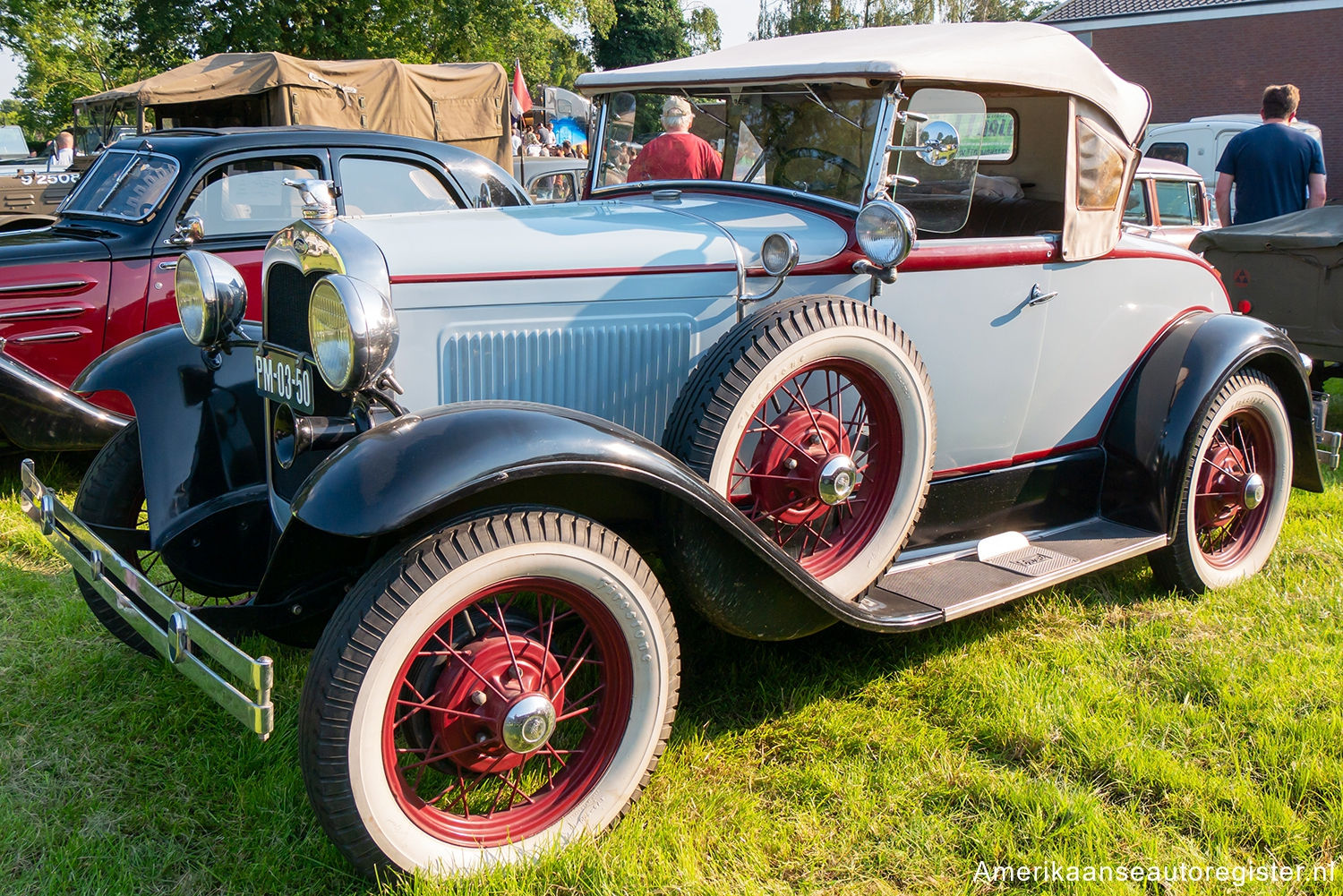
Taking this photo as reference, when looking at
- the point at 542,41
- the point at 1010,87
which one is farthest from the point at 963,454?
the point at 542,41

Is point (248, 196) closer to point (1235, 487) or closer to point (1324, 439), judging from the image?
point (1235, 487)

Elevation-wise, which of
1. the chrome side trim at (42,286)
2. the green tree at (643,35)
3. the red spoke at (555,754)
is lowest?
the red spoke at (555,754)

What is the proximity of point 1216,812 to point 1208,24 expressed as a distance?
1096 inches

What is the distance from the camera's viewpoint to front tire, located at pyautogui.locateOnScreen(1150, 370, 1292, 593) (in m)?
3.61

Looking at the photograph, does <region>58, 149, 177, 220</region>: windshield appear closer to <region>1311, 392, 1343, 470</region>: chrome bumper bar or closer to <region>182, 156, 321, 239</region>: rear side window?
<region>182, 156, 321, 239</region>: rear side window

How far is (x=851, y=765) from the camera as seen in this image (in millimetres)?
2711

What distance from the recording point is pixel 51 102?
97.7 feet

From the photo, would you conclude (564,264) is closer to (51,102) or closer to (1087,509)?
(1087,509)

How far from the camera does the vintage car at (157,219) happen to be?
4.88 metres

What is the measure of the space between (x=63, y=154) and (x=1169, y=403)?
53.7 feet

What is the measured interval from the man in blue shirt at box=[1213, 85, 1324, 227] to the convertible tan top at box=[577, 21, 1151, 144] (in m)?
3.75

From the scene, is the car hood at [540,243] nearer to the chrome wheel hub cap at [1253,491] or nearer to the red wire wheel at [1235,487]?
the red wire wheel at [1235,487]

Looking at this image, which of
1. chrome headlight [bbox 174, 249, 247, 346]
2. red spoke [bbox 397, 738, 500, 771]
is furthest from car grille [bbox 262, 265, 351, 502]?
red spoke [bbox 397, 738, 500, 771]

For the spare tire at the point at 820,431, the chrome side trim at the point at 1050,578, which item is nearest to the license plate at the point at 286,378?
the spare tire at the point at 820,431
